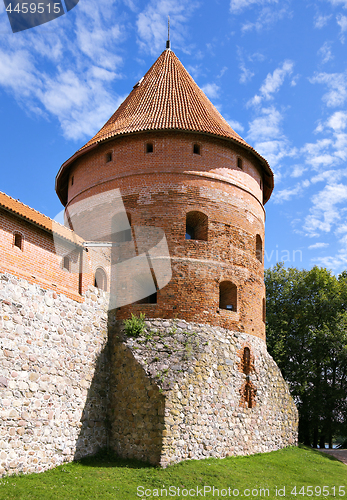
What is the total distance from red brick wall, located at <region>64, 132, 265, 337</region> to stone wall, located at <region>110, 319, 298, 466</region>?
621 mm

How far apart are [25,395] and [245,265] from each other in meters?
7.53

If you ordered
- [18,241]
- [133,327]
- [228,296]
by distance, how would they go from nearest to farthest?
[18,241]
[133,327]
[228,296]

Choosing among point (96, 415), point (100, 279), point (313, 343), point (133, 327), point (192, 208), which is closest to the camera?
point (96, 415)

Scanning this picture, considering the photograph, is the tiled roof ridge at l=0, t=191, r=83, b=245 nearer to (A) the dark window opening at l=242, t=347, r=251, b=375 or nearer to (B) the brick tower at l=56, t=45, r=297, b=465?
(B) the brick tower at l=56, t=45, r=297, b=465

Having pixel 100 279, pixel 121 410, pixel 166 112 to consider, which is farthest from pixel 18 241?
pixel 166 112

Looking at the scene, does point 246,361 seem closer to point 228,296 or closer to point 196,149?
point 228,296

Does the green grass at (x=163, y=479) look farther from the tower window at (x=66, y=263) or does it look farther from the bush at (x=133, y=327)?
the tower window at (x=66, y=263)

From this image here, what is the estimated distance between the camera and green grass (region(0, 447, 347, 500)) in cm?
915

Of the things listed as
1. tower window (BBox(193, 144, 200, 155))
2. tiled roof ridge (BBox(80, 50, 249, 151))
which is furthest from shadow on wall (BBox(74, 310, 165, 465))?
tiled roof ridge (BBox(80, 50, 249, 151))

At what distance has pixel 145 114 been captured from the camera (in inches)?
616

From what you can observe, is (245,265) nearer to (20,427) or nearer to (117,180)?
(117,180)

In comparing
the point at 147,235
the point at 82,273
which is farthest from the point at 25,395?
the point at 147,235

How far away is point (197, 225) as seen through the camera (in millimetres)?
14898

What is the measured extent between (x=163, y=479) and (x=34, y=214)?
21.0ft
